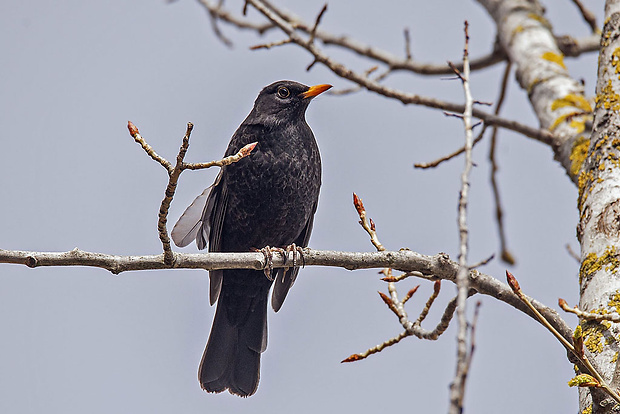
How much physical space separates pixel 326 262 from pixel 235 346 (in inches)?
81.2

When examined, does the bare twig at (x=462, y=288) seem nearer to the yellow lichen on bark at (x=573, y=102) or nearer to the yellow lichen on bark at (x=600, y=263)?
the yellow lichen on bark at (x=600, y=263)

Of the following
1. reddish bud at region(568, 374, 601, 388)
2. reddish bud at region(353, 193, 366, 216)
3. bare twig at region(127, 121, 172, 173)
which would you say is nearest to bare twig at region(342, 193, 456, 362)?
reddish bud at region(353, 193, 366, 216)

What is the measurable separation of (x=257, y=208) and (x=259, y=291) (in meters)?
0.75

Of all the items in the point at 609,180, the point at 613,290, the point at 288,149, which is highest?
the point at 288,149

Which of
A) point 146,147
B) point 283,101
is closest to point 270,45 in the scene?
point 283,101

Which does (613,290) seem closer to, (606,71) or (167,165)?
(606,71)

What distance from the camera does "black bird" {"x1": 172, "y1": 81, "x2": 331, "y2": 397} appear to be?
184 inches

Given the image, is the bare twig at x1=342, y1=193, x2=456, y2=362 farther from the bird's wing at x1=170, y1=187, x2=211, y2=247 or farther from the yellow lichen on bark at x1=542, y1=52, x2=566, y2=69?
the yellow lichen on bark at x1=542, y1=52, x2=566, y2=69

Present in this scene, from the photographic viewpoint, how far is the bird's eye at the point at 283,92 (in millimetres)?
5270

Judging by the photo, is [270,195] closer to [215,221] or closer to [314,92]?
[215,221]

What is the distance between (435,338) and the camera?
2953 millimetres

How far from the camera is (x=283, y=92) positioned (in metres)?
5.29

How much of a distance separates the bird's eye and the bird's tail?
1472 mm

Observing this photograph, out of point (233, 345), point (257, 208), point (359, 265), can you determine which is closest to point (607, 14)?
point (359, 265)
